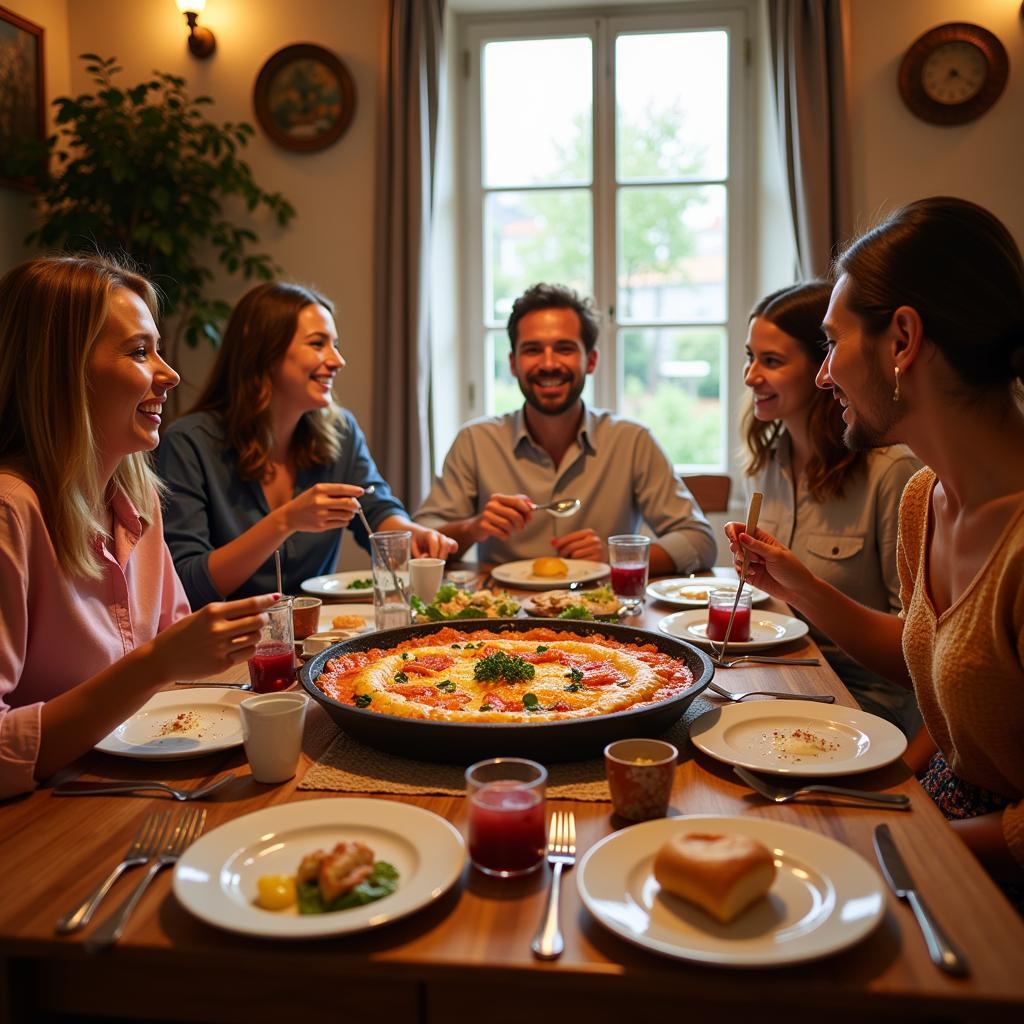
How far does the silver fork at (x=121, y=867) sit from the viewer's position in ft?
3.14

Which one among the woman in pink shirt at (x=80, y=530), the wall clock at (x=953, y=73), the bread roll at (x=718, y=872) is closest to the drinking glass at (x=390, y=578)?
the woman in pink shirt at (x=80, y=530)

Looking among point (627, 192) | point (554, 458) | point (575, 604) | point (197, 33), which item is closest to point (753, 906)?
point (575, 604)

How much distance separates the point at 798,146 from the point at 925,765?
124 inches

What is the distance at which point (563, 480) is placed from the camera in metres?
3.36

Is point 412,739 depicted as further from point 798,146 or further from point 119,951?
point 798,146

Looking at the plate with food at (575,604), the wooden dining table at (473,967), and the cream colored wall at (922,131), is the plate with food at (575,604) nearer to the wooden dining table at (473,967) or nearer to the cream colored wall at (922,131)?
the wooden dining table at (473,967)

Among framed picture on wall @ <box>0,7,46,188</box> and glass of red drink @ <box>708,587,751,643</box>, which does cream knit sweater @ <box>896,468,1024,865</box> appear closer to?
glass of red drink @ <box>708,587,751,643</box>

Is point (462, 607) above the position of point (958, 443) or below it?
below

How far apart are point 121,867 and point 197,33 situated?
4.44m


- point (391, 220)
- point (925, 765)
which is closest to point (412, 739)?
point (925, 765)

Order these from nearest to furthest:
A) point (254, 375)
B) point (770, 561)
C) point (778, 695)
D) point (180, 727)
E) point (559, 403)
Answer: point (180, 727), point (778, 695), point (770, 561), point (254, 375), point (559, 403)

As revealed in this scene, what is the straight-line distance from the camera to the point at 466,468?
11.2 feet

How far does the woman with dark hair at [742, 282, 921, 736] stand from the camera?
2.52m

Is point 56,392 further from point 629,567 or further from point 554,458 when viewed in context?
point 554,458
